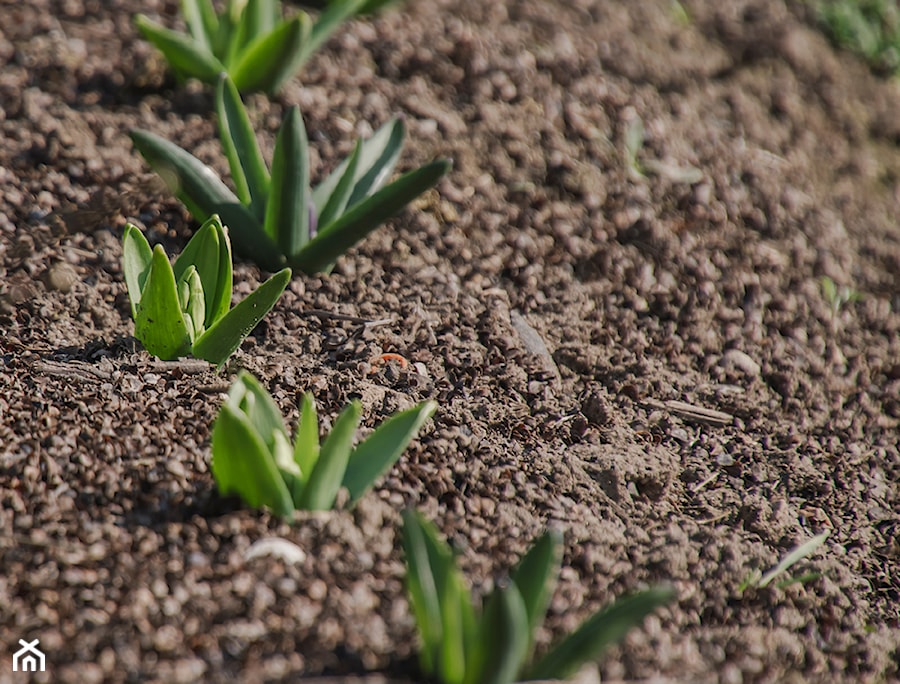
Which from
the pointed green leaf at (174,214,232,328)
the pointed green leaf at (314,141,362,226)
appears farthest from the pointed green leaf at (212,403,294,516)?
the pointed green leaf at (314,141,362,226)

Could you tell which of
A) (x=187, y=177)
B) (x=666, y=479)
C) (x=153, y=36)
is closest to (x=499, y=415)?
(x=666, y=479)

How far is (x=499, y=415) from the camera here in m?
2.47

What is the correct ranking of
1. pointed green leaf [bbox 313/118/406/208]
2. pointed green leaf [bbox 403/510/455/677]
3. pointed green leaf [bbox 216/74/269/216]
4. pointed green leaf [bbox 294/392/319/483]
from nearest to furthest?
pointed green leaf [bbox 403/510/455/677] → pointed green leaf [bbox 294/392/319/483] → pointed green leaf [bbox 216/74/269/216] → pointed green leaf [bbox 313/118/406/208]

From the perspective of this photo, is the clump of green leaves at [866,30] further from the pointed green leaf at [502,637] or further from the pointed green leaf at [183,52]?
the pointed green leaf at [502,637]

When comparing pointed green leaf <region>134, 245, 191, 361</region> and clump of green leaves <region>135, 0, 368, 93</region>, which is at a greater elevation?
clump of green leaves <region>135, 0, 368, 93</region>

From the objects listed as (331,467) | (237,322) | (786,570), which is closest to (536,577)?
(331,467)

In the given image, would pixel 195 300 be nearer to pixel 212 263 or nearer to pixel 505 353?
pixel 212 263

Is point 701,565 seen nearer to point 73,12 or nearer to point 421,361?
point 421,361

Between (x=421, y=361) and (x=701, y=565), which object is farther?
(x=421, y=361)

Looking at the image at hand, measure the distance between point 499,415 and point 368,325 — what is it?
1.48 feet

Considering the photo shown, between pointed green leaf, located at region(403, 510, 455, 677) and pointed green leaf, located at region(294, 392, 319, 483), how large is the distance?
34cm

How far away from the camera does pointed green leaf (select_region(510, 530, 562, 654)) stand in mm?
1707

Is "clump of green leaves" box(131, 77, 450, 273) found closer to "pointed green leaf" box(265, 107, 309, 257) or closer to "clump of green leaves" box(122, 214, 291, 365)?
"pointed green leaf" box(265, 107, 309, 257)

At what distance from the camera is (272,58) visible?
3.02m
